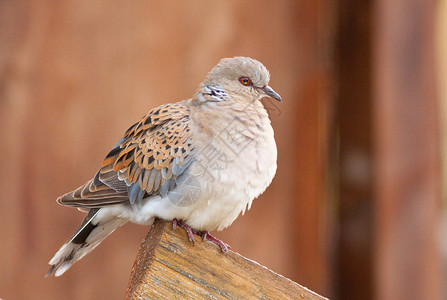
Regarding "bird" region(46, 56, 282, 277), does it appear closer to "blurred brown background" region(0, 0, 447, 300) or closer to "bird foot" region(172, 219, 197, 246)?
"bird foot" region(172, 219, 197, 246)

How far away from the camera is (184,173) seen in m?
2.40

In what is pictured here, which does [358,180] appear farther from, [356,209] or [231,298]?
[231,298]

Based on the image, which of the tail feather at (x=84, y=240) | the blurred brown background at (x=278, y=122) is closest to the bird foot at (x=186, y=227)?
the tail feather at (x=84, y=240)

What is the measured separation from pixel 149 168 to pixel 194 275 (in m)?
0.71

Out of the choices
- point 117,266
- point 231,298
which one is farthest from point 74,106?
point 231,298

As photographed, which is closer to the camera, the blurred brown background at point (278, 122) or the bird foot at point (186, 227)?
the bird foot at point (186, 227)

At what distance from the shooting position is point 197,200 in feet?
7.73

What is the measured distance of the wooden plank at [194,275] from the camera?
1673mm

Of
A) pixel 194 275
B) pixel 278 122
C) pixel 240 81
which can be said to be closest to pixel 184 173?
pixel 240 81

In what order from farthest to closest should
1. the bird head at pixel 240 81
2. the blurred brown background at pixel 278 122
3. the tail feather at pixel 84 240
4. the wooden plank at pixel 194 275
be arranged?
the blurred brown background at pixel 278 122 < the bird head at pixel 240 81 < the tail feather at pixel 84 240 < the wooden plank at pixel 194 275

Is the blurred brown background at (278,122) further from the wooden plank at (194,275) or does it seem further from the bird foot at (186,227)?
the wooden plank at (194,275)

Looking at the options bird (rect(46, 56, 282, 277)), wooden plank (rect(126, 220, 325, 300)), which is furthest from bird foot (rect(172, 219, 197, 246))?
bird (rect(46, 56, 282, 277))

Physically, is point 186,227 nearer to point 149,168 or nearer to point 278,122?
point 149,168

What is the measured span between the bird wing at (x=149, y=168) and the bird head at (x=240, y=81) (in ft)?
0.55
